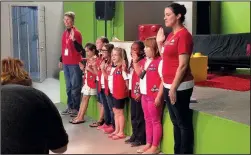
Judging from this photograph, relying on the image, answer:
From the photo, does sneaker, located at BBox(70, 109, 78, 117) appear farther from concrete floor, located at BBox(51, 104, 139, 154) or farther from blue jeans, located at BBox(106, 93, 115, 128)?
blue jeans, located at BBox(106, 93, 115, 128)

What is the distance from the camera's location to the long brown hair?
1.22m

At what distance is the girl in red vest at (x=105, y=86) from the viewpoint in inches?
113

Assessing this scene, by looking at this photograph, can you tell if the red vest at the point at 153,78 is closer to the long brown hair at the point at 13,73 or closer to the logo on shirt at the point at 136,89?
the logo on shirt at the point at 136,89

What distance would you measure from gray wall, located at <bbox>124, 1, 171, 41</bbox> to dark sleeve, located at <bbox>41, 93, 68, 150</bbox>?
3714 millimetres

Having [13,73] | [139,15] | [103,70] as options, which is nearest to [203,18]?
[139,15]

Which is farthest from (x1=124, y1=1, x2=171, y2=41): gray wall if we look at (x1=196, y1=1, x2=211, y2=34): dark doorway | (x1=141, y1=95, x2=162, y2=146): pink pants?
(x1=141, y1=95, x2=162, y2=146): pink pants

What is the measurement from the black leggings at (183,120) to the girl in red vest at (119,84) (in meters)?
0.65

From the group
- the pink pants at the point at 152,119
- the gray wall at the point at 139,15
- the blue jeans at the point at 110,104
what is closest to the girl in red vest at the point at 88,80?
the blue jeans at the point at 110,104

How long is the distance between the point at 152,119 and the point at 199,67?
4.99ft

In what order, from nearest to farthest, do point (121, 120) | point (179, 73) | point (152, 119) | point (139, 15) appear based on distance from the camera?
point (179, 73) < point (152, 119) < point (121, 120) < point (139, 15)

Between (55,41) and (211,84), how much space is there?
277 cm

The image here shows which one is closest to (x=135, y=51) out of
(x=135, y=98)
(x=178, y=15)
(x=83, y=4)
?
(x=135, y=98)

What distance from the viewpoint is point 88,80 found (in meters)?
3.22

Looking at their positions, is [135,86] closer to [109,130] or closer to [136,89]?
[136,89]
